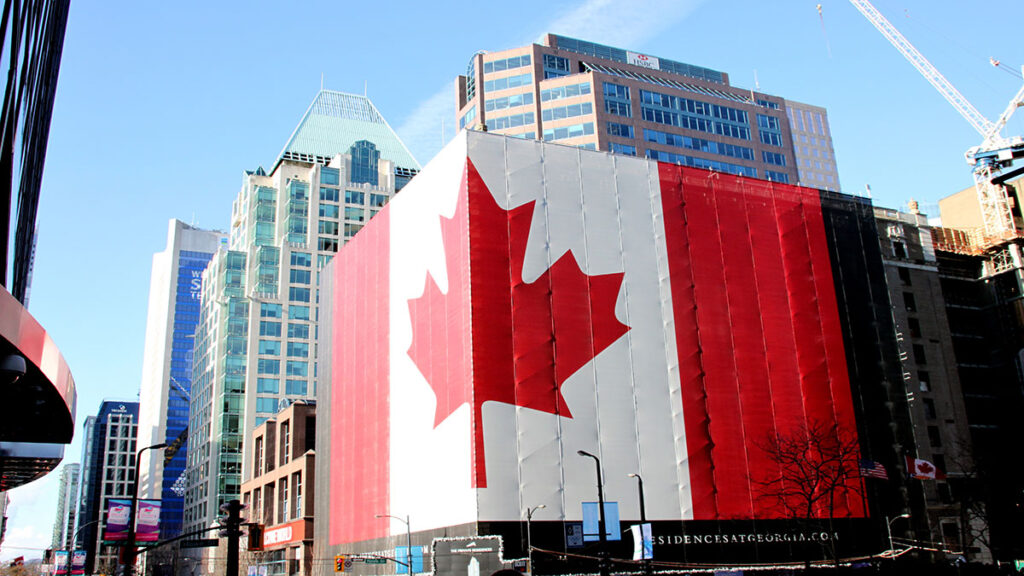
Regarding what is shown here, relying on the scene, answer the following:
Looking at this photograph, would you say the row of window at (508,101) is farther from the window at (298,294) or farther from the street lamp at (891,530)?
the street lamp at (891,530)

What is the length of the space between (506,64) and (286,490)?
7633 centimetres

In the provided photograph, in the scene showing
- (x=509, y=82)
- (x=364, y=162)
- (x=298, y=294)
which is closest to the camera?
(x=509, y=82)

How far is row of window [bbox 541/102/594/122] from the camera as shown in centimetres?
13500

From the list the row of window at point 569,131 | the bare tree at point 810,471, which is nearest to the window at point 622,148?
the row of window at point 569,131

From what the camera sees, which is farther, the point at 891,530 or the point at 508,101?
the point at 508,101

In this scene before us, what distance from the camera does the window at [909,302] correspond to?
91188mm

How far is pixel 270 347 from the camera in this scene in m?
137

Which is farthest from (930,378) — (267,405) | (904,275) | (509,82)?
(267,405)

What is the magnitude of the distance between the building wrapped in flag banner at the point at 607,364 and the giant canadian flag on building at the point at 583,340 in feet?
0.58

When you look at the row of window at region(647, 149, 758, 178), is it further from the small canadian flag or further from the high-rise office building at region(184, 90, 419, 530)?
the small canadian flag

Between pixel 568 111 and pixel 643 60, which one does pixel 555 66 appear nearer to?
pixel 568 111

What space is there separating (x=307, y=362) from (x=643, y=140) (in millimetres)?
63823

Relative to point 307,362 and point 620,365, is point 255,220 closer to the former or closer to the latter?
point 307,362

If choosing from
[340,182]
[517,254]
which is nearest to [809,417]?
[517,254]
